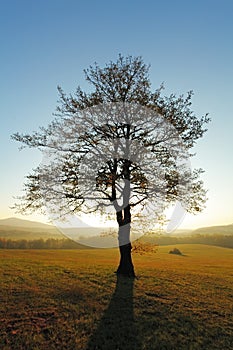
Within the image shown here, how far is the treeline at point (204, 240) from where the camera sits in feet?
343

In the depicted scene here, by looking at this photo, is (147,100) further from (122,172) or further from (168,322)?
(168,322)

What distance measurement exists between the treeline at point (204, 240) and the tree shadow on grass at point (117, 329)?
89688mm

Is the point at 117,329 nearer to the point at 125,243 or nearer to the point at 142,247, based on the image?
the point at 142,247

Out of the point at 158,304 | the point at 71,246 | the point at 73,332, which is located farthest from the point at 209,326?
the point at 71,246

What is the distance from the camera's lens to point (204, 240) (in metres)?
110

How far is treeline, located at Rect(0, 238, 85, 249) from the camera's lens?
6812cm

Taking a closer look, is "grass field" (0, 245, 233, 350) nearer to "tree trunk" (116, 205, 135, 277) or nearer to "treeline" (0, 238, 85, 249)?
"tree trunk" (116, 205, 135, 277)

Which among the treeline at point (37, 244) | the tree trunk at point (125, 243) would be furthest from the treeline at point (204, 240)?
the tree trunk at point (125, 243)

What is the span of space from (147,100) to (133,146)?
4122 millimetres

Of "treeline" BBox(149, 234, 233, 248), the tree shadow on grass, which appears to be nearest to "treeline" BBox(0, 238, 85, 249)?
"treeline" BBox(149, 234, 233, 248)

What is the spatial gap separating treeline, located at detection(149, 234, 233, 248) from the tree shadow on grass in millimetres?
89688

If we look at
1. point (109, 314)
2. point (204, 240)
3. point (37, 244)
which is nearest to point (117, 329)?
point (109, 314)

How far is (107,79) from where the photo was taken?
24281 mm

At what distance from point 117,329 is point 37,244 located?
65.7 metres
